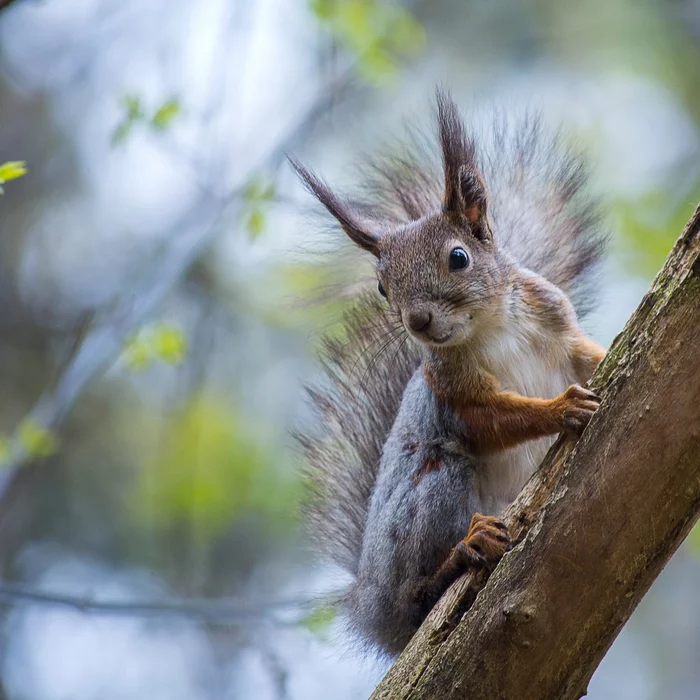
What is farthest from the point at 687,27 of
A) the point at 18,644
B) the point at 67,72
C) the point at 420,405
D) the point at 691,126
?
the point at 18,644

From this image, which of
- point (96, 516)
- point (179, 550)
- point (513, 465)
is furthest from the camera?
point (96, 516)

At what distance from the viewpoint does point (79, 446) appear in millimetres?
5824

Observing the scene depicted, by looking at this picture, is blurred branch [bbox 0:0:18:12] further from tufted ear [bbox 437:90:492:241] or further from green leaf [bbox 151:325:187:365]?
green leaf [bbox 151:325:187:365]

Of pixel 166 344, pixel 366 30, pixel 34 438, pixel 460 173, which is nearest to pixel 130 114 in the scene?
pixel 166 344

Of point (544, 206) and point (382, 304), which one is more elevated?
point (544, 206)

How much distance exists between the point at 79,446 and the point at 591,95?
12.5 feet

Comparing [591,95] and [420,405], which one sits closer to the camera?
[420,405]

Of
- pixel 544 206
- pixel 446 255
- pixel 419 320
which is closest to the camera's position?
pixel 419 320

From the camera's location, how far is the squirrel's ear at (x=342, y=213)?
2428 millimetres

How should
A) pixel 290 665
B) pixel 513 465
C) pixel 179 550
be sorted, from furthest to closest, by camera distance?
pixel 179 550
pixel 290 665
pixel 513 465

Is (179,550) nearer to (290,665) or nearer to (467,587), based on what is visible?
(290,665)

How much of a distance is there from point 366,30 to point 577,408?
2421mm

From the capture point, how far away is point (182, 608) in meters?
3.05

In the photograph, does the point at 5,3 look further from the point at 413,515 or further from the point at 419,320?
the point at 413,515
